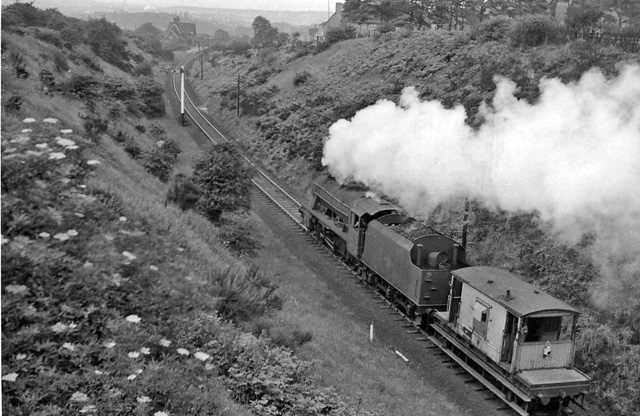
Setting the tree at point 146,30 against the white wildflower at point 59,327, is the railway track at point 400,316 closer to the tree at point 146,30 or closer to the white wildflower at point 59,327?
the white wildflower at point 59,327

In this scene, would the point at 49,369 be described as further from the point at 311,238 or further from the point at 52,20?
the point at 52,20

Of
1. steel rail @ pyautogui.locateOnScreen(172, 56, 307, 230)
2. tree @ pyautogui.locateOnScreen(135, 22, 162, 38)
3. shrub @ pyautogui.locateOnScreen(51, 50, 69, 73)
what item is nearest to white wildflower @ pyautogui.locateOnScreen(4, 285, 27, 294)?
steel rail @ pyautogui.locateOnScreen(172, 56, 307, 230)

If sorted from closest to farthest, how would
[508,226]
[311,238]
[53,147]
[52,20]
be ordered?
[53,147] → [508,226] → [311,238] → [52,20]

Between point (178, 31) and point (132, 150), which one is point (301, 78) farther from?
Answer: point (178, 31)

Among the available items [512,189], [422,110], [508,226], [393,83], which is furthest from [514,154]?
[393,83]

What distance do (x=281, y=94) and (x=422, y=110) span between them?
1179 inches

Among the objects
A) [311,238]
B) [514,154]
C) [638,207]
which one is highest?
[514,154]

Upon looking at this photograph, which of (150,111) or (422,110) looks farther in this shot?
(150,111)

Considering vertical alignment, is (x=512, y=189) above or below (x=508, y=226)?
above

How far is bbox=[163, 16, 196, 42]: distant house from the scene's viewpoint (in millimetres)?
112750

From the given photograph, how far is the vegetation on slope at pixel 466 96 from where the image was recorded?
15.5 meters

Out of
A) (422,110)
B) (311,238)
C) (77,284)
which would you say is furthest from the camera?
(311,238)

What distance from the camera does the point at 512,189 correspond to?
1866cm

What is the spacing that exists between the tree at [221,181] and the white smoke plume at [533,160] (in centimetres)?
420
